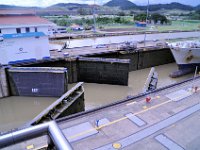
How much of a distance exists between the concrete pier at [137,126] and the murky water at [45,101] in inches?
Answer: 315

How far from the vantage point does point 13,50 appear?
22.0 m

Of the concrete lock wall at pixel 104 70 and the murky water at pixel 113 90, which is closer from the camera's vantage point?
the murky water at pixel 113 90

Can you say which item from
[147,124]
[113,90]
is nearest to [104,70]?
[113,90]

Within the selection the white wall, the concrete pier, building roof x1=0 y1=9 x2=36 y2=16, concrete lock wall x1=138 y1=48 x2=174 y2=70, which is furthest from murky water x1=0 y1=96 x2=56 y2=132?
concrete lock wall x1=138 y1=48 x2=174 y2=70

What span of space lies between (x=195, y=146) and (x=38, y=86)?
15.8 meters

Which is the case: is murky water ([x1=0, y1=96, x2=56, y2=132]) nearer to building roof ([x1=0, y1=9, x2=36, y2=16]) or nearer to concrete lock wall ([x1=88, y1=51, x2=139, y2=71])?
concrete lock wall ([x1=88, y1=51, x2=139, y2=71])

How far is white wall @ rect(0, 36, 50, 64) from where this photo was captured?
70.8 feet

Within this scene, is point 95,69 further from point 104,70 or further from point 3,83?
point 3,83

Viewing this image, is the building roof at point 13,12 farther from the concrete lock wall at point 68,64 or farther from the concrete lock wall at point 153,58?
the concrete lock wall at point 153,58

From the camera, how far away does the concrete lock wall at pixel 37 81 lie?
63.5 feet

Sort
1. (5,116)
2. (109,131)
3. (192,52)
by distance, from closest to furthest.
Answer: (109,131) → (5,116) → (192,52)

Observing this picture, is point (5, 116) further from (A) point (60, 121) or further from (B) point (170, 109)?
(B) point (170, 109)

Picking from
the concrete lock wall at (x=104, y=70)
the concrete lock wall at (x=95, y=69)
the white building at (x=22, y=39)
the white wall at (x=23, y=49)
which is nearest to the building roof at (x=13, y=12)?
the white building at (x=22, y=39)

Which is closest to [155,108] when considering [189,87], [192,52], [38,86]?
[189,87]
